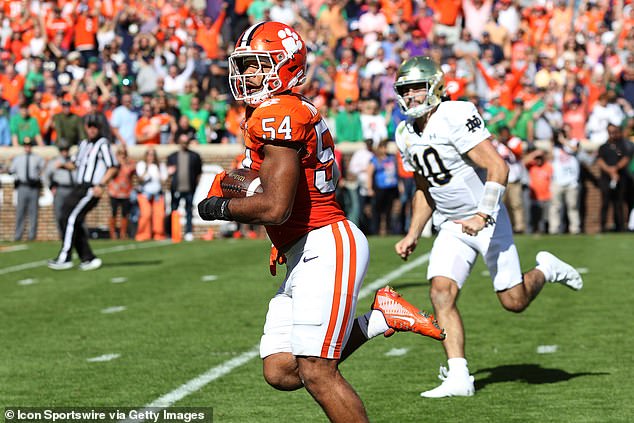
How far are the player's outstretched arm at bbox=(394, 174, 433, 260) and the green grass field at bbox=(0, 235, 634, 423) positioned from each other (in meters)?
0.81

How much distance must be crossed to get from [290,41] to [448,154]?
2343mm

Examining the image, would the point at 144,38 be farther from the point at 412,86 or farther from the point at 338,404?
the point at 338,404

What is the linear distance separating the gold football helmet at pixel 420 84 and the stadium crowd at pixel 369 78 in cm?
1190

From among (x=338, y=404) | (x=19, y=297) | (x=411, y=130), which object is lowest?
(x=19, y=297)

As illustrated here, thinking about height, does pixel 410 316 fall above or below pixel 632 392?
above

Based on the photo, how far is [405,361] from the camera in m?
8.26

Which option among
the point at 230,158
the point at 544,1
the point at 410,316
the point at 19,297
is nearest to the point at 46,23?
the point at 230,158

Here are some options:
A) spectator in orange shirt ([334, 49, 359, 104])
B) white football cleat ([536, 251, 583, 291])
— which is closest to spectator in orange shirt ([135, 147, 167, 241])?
spectator in orange shirt ([334, 49, 359, 104])

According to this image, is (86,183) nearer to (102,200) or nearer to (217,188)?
(102,200)

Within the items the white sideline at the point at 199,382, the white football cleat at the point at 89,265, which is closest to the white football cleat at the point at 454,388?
the white sideline at the point at 199,382

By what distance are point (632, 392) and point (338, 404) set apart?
9.38ft

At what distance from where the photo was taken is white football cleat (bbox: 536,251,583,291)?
7652 millimetres

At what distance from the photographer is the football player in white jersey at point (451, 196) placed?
692cm

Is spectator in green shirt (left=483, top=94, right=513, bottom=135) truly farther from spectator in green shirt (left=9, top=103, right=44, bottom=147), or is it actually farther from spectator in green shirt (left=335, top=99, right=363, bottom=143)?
spectator in green shirt (left=9, top=103, right=44, bottom=147)
